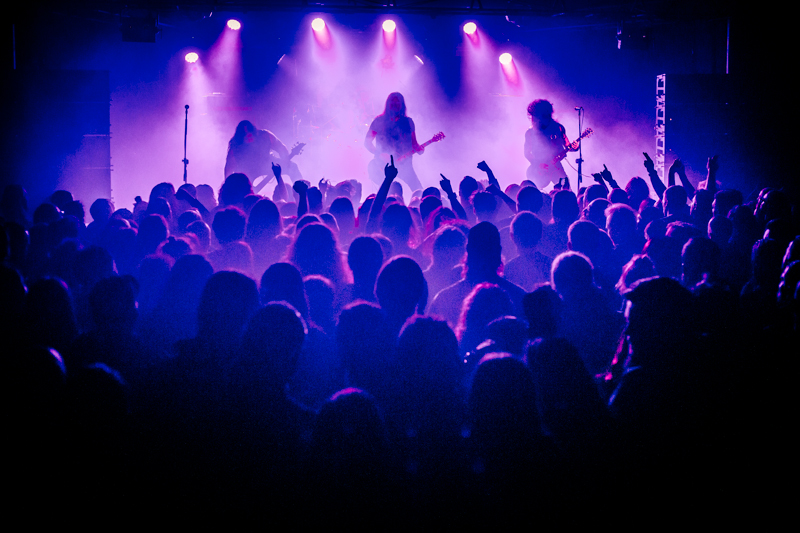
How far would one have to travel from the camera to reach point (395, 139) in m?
9.80

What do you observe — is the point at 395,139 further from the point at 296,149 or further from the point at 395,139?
the point at 296,149

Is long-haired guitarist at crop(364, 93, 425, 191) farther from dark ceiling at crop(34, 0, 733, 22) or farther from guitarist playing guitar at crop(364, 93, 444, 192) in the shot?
dark ceiling at crop(34, 0, 733, 22)

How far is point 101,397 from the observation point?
5.16 ft

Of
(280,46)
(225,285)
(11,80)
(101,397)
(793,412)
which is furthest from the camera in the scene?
(280,46)

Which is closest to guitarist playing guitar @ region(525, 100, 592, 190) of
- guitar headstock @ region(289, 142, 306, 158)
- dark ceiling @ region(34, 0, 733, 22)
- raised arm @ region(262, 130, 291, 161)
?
dark ceiling @ region(34, 0, 733, 22)

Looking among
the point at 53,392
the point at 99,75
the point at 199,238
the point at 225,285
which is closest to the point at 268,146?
the point at 99,75

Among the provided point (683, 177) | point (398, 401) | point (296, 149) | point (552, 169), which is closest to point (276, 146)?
point (296, 149)

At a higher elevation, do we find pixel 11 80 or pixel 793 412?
pixel 11 80

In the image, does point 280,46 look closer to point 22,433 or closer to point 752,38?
point 752,38

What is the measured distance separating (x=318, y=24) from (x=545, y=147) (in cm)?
682

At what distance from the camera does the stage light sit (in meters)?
13.2

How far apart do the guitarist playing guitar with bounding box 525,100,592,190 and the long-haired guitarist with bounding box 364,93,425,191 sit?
206cm

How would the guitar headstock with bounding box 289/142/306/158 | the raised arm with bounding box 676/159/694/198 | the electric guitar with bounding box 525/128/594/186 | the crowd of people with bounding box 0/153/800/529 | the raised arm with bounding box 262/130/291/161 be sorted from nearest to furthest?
the crowd of people with bounding box 0/153/800/529, the raised arm with bounding box 676/159/694/198, the guitar headstock with bounding box 289/142/306/158, the raised arm with bounding box 262/130/291/161, the electric guitar with bounding box 525/128/594/186

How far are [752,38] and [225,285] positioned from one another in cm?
1107
